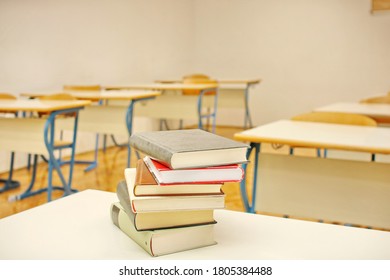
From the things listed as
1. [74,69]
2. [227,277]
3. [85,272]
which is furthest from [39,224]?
Answer: [74,69]

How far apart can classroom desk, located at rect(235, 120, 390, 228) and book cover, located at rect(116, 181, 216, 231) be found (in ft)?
3.31

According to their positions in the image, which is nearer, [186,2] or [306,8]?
[306,8]

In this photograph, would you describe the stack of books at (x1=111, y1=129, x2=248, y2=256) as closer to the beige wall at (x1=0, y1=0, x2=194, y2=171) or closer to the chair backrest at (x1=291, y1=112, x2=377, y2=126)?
the chair backrest at (x1=291, y1=112, x2=377, y2=126)

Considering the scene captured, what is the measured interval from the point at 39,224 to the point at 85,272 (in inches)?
8.8

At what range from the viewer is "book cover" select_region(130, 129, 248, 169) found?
0.67 m

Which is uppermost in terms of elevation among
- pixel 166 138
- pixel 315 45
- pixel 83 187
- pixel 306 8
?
pixel 306 8

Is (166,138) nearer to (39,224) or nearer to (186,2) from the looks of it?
(39,224)

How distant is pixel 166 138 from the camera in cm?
76

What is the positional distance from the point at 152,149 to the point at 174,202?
10cm

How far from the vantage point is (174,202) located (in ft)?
2.24

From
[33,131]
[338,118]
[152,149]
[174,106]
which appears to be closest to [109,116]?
[33,131]

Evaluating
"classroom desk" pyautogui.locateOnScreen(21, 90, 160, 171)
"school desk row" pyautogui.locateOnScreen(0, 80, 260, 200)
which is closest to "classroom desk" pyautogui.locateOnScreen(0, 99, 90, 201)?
"school desk row" pyautogui.locateOnScreen(0, 80, 260, 200)

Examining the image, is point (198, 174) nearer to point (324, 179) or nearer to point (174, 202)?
point (174, 202)

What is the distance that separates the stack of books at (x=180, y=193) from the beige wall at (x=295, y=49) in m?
6.29
